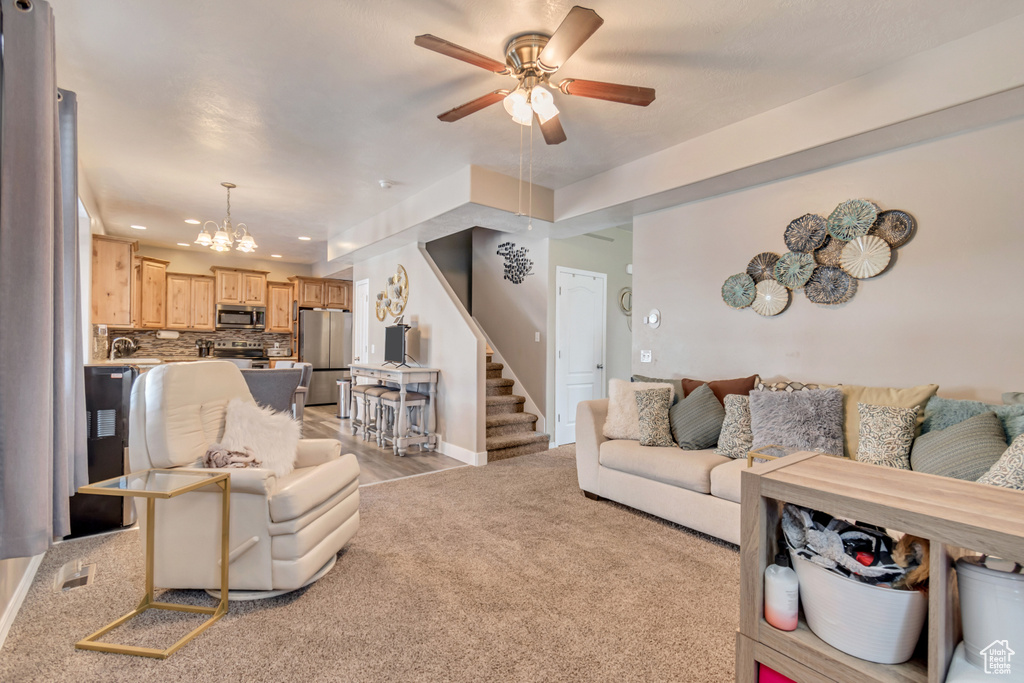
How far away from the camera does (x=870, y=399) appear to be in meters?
2.73

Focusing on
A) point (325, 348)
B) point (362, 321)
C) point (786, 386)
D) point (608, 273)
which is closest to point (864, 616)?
point (786, 386)

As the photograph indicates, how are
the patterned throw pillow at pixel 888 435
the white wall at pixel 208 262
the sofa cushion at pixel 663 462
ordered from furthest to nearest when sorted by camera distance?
1. the white wall at pixel 208 262
2. the sofa cushion at pixel 663 462
3. the patterned throw pillow at pixel 888 435

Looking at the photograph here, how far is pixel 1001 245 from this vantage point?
8.36ft

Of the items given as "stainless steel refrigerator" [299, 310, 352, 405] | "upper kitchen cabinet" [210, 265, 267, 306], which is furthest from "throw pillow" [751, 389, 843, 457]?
"upper kitchen cabinet" [210, 265, 267, 306]

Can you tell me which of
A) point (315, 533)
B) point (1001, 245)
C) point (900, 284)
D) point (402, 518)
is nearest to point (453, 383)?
point (402, 518)

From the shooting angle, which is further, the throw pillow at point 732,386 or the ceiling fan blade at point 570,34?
the throw pillow at point 732,386

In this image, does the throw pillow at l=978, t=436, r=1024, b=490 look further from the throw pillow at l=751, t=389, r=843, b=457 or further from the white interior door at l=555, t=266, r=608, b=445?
the white interior door at l=555, t=266, r=608, b=445

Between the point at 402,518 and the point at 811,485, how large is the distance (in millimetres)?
2797

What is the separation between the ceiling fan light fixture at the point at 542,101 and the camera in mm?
2246

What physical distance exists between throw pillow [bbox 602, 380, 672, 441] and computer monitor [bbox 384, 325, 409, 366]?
2.70 metres

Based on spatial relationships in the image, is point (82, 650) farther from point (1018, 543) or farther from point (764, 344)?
point (764, 344)

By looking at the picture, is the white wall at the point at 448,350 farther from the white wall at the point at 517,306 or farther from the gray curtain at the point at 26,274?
the gray curtain at the point at 26,274

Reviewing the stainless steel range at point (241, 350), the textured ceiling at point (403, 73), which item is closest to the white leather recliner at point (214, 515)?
the textured ceiling at point (403, 73)

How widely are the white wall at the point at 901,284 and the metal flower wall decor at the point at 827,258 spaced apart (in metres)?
0.06
